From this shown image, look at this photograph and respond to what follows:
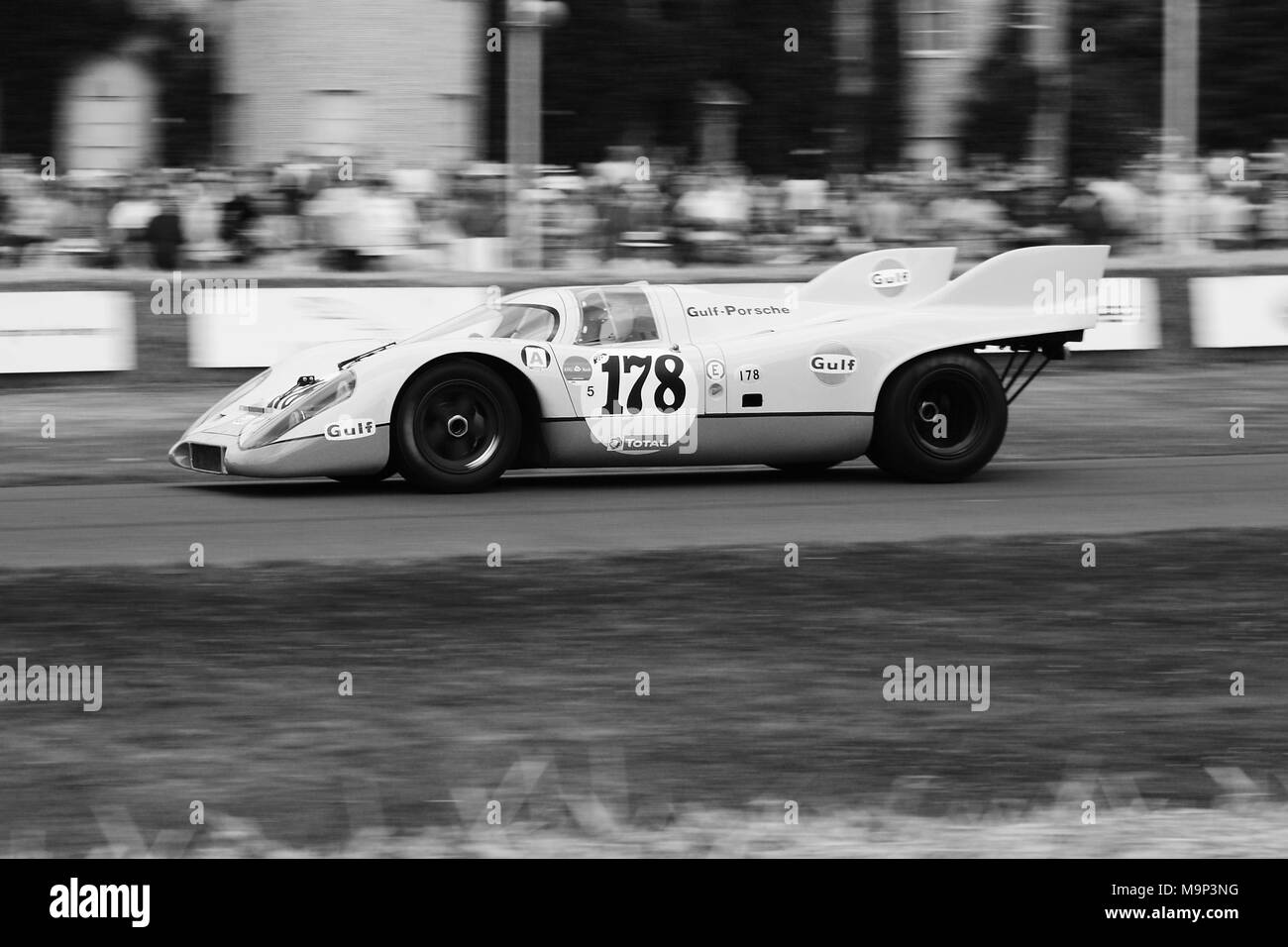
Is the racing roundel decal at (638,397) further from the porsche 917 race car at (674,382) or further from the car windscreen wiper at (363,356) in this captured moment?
the car windscreen wiper at (363,356)

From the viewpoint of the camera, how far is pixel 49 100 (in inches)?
1179

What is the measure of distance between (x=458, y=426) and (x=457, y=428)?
0.01 m

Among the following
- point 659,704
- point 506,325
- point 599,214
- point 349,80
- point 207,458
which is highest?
point 349,80

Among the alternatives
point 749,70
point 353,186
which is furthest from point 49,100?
point 353,186

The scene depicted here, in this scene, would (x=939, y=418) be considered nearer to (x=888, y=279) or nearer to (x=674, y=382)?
(x=888, y=279)

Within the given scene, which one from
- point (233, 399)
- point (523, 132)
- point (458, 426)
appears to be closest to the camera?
point (458, 426)

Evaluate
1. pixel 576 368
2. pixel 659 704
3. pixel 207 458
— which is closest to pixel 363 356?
pixel 207 458

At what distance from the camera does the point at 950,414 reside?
10.8 m

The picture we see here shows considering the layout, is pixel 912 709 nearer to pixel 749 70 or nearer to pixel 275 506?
pixel 275 506

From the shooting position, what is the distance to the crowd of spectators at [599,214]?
55.3ft

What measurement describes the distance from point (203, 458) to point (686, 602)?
362 centimetres

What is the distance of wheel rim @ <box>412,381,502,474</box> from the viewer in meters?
9.89

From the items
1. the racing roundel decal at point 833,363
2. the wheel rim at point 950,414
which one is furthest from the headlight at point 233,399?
the wheel rim at point 950,414

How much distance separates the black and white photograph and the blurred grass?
0.02m
